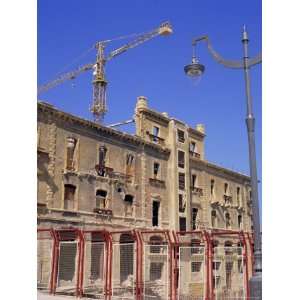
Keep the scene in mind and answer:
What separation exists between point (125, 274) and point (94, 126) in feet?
18.4

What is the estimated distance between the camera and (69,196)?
14.4m

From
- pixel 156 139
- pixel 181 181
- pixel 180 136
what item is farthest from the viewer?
pixel 180 136

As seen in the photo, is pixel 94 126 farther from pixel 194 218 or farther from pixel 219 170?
pixel 219 170

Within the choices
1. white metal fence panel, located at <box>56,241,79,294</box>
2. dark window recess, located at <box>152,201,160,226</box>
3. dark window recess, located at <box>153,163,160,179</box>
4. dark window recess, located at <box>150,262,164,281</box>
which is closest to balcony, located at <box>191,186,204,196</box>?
dark window recess, located at <box>153,163,160,179</box>

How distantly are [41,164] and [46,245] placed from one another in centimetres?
262

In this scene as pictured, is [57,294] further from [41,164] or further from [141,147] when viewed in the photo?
[141,147]

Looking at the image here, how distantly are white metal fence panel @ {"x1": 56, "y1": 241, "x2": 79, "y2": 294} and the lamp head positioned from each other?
185 inches

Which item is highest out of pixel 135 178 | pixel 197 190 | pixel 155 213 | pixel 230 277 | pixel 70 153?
pixel 70 153

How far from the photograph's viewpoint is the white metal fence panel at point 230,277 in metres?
8.21

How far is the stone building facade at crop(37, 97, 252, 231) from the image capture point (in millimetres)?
13961

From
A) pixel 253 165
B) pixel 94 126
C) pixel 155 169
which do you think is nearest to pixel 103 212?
pixel 94 126
